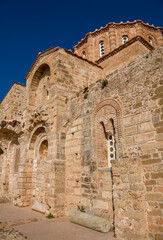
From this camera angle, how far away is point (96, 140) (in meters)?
6.94

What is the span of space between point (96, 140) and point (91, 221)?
2.71m

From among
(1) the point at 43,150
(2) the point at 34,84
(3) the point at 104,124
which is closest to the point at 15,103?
(2) the point at 34,84

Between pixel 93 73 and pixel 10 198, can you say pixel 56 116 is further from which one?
pixel 10 198

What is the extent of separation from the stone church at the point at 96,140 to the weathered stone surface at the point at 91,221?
301 mm

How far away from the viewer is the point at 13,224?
247 inches

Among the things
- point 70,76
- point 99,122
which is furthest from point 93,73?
point 99,122

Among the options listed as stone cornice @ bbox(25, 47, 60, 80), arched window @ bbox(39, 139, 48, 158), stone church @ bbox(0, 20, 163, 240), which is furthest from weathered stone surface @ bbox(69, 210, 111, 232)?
stone cornice @ bbox(25, 47, 60, 80)

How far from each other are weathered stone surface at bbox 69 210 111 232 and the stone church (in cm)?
30

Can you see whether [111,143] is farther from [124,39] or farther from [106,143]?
[124,39]

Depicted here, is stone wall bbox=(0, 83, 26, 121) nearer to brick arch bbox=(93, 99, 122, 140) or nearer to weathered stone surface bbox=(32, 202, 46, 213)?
weathered stone surface bbox=(32, 202, 46, 213)

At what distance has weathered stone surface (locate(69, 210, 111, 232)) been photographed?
5.33 metres

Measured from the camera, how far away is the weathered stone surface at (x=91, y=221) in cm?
533

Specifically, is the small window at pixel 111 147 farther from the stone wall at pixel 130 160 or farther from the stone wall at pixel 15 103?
the stone wall at pixel 15 103

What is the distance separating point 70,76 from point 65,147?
12.4 ft
